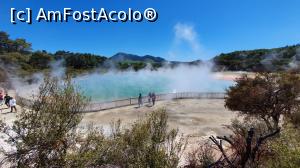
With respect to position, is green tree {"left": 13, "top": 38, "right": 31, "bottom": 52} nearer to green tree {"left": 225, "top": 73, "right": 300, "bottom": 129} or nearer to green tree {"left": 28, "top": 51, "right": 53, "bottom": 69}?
green tree {"left": 28, "top": 51, "right": 53, "bottom": 69}

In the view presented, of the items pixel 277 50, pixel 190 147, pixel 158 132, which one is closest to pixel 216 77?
pixel 277 50

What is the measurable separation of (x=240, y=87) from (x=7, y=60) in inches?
2617

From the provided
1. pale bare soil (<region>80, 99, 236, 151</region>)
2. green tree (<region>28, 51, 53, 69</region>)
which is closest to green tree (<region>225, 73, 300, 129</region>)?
pale bare soil (<region>80, 99, 236, 151</region>)

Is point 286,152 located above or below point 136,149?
above

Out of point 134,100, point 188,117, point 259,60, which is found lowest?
point 188,117

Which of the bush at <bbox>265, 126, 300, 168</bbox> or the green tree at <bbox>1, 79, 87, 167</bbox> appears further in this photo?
the green tree at <bbox>1, 79, 87, 167</bbox>

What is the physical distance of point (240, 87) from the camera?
35.7 metres

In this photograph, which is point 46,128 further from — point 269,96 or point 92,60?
point 92,60

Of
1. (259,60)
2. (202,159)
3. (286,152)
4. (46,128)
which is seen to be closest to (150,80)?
(259,60)

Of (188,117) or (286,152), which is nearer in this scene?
(286,152)

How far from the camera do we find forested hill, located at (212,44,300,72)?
122 metres

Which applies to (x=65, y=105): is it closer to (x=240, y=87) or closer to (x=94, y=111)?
(x=240, y=87)

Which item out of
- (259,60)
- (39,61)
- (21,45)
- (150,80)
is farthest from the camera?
(259,60)

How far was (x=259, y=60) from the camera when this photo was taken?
132m
